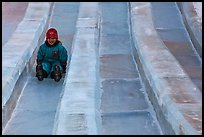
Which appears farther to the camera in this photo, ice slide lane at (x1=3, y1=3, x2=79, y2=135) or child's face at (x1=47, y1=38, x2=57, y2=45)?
child's face at (x1=47, y1=38, x2=57, y2=45)

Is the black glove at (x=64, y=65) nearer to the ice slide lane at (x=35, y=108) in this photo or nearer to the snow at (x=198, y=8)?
the ice slide lane at (x=35, y=108)

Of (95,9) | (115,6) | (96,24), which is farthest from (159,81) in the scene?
(115,6)

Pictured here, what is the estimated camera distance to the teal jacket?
6.20m

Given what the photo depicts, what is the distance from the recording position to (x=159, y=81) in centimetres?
510

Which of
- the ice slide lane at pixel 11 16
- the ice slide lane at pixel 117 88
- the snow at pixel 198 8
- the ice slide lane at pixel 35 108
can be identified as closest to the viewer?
the ice slide lane at pixel 117 88

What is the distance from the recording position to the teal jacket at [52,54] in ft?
20.4

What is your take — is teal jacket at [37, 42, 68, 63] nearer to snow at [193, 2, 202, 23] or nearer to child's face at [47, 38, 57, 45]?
child's face at [47, 38, 57, 45]

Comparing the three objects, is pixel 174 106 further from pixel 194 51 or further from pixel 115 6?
pixel 115 6

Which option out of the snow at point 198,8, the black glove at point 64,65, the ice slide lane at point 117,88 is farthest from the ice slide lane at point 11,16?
the snow at point 198,8

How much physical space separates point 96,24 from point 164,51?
6.43 ft

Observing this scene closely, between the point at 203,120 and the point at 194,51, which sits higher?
the point at 203,120

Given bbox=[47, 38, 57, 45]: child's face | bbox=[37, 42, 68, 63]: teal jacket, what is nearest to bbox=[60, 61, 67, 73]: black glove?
bbox=[37, 42, 68, 63]: teal jacket

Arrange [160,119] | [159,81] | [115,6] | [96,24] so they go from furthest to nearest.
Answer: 1. [115,6]
2. [96,24]
3. [159,81]
4. [160,119]

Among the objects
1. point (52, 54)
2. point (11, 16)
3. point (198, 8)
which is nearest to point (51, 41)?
point (52, 54)
